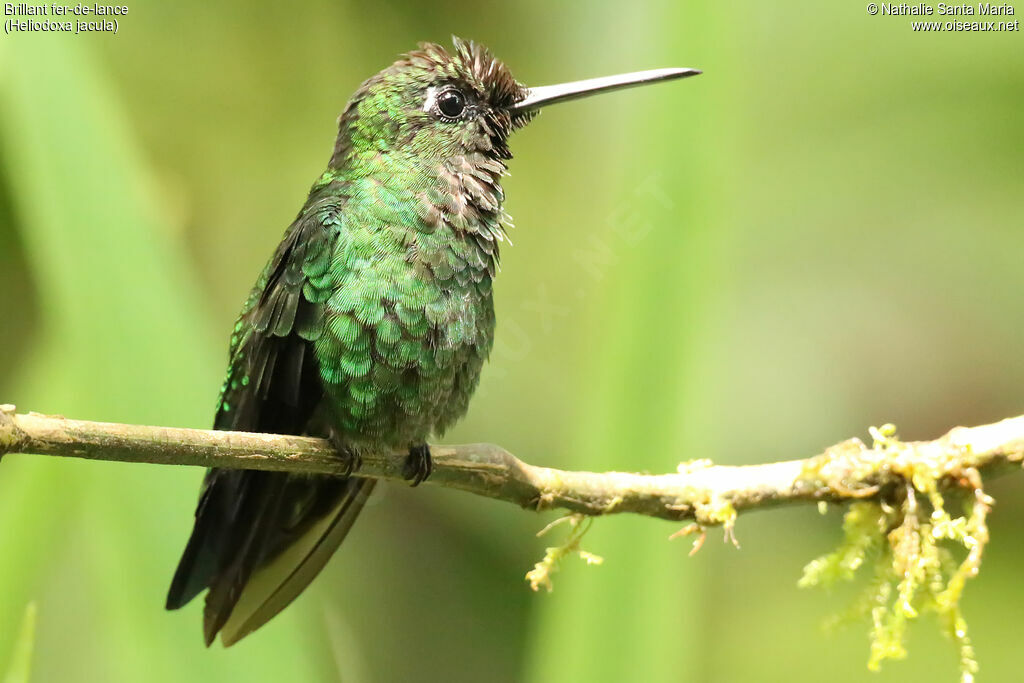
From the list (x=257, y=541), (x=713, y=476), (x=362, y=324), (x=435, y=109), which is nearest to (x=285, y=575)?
(x=257, y=541)

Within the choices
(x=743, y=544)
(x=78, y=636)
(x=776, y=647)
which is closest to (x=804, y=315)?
(x=743, y=544)

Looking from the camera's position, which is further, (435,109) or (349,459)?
(435,109)

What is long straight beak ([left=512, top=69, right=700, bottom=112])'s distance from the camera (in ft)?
5.40

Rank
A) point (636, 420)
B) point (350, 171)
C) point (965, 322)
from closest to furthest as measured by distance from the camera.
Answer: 1. point (636, 420)
2. point (350, 171)
3. point (965, 322)

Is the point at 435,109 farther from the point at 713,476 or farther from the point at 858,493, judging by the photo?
the point at 858,493

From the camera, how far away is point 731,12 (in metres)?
1.70

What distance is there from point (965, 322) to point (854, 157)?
2.51 feet

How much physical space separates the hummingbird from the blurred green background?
0.09 metres

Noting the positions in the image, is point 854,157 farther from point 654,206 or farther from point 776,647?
point 654,206

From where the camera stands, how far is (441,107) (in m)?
1.93

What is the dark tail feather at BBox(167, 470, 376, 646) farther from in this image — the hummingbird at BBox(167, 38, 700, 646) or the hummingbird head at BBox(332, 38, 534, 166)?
the hummingbird head at BBox(332, 38, 534, 166)

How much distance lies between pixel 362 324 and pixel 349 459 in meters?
0.23

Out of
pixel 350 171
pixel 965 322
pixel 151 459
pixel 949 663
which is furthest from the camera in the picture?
pixel 965 322

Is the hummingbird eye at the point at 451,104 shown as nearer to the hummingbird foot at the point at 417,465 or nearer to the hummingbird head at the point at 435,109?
the hummingbird head at the point at 435,109
